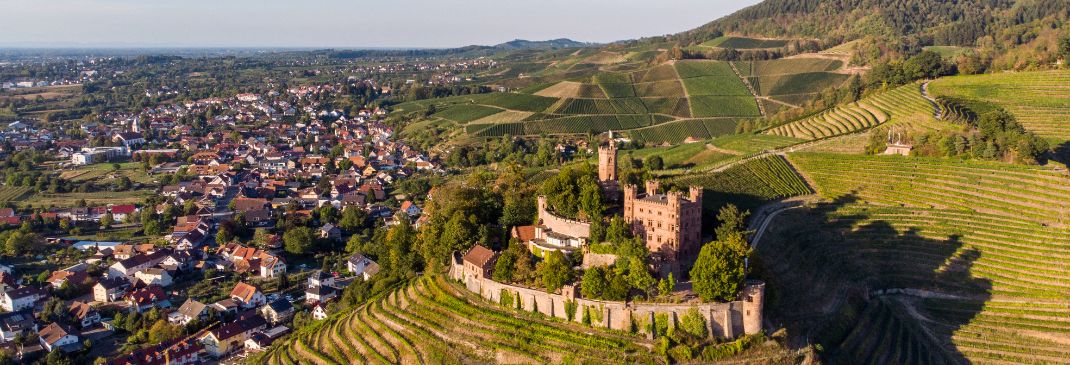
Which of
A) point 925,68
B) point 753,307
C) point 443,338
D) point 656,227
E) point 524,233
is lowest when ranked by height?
point 443,338

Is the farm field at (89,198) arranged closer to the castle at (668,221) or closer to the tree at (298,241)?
the tree at (298,241)

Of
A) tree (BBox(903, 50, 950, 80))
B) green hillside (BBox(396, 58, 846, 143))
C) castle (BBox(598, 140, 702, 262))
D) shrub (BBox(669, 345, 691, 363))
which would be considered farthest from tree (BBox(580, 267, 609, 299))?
green hillside (BBox(396, 58, 846, 143))

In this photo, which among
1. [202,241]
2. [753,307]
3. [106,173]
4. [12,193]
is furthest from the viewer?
[106,173]

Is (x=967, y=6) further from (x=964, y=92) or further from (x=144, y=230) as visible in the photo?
(x=144, y=230)

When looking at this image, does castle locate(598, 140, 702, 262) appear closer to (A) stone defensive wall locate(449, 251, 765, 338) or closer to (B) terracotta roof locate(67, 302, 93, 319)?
(A) stone defensive wall locate(449, 251, 765, 338)

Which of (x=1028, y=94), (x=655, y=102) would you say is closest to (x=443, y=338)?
(x=1028, y=94)

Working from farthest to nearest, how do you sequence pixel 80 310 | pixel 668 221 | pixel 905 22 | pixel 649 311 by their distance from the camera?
pixel 905 22
pixel 80 310
pixel 668 221
pixel 649 311

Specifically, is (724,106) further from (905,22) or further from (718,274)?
(718,274)
